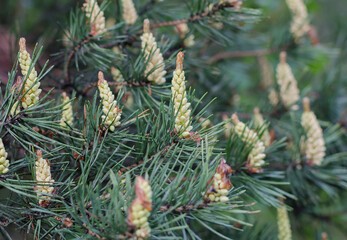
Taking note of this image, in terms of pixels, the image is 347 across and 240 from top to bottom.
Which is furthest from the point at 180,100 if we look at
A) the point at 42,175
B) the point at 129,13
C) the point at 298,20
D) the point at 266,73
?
the point at 266,73

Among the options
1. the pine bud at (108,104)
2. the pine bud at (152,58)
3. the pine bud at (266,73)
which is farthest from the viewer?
the pine bud at (266,73)

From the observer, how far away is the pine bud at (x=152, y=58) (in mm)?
522

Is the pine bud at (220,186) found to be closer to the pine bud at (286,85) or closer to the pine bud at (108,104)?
the pine bud at (108,104)

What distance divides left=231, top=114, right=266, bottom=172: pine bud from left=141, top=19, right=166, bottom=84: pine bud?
0.14 metres

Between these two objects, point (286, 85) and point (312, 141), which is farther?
point (286, 85)

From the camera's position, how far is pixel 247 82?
1441 millimetres

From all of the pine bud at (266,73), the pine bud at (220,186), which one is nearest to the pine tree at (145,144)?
the pine bud at (220,186)

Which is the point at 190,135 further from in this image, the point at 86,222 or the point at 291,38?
the point at 291,38

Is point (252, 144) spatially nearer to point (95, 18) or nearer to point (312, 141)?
point (312, 141)

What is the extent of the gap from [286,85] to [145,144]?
18.6 inches

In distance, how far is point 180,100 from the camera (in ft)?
1.37

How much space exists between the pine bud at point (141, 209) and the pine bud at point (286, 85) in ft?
1.88

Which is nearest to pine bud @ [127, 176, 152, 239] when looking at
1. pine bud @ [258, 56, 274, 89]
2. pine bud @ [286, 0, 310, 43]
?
pine bud @ [286, 0, 310, 43]

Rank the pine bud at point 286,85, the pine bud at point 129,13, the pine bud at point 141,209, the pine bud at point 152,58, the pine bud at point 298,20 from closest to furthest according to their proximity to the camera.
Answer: the pine bud at point 141,209 < the pine bud at point 152,58 < the pine bud at point 129,13 < the pine bud at point 286,85 < the pine bud at point 298,20
